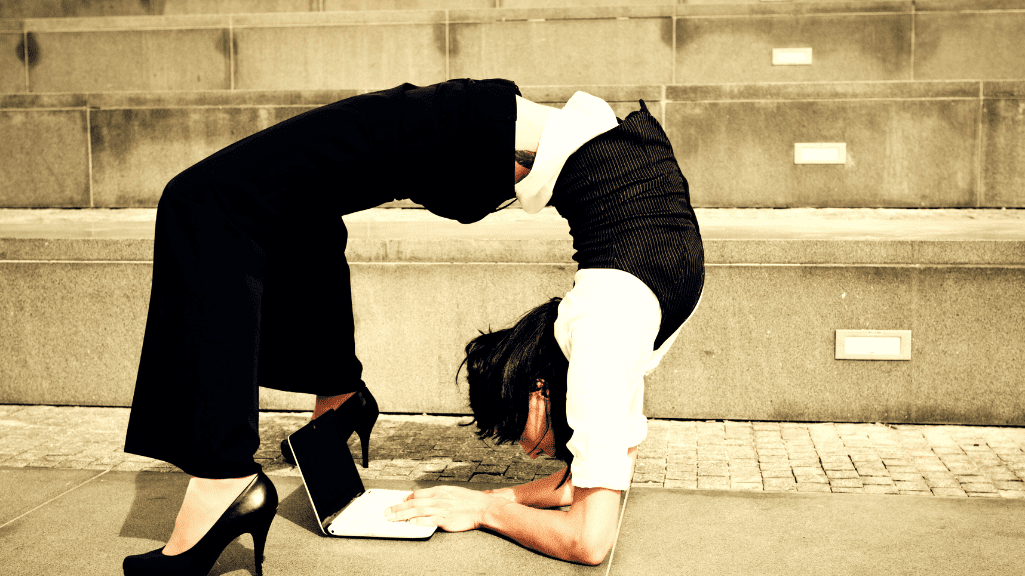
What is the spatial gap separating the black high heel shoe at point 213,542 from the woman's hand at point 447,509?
0.54 metres

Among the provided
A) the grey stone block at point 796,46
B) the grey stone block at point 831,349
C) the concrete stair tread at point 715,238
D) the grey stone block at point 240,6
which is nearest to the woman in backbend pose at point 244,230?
the concrete stair tread at point 715,238

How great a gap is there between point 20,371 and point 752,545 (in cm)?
334

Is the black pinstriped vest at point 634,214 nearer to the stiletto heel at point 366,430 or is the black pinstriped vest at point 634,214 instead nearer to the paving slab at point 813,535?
the paving slab at point 813,535

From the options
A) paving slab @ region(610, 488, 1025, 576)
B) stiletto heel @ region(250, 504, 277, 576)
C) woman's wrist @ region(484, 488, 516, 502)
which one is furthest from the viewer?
woman's wrist @ region(484, 488, 516, 502)

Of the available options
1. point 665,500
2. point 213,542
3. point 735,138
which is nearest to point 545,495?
point 665,500

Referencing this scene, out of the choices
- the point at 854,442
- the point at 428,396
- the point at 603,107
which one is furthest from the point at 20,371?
the point at 854,442

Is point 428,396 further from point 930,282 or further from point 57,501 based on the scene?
point 930,282

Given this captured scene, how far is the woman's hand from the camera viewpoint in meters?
2.78

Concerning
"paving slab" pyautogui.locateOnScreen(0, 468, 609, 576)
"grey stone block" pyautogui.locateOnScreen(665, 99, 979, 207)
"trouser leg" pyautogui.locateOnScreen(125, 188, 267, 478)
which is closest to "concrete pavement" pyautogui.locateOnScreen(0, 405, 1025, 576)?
"paving slab" pyautogui.locateOnScreen(0, 468, 609, 576)

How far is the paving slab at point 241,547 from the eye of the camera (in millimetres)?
2529

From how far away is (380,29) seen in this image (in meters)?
6.98

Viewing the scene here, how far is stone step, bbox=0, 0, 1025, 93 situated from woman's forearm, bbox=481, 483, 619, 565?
463cm

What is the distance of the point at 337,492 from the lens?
2889 mm

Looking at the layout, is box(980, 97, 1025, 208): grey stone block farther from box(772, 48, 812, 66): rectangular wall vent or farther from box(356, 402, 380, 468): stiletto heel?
box(356, 402, 380, 468): stiletto heel
